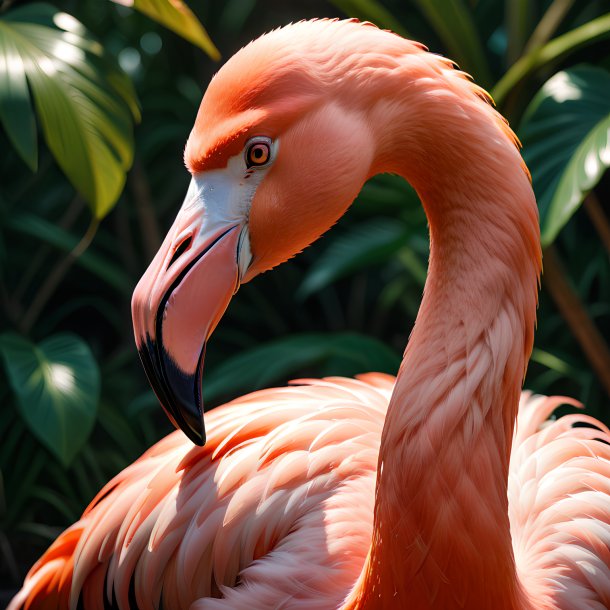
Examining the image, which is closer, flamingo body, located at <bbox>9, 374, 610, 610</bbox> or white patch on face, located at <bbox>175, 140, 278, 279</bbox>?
white patch on face, located at <bbox>175, 140, 278, 279</bbox>

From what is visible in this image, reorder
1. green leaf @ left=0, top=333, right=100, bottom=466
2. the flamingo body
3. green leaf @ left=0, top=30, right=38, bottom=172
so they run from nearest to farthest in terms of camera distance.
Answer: the flamingo body
green leaf @ left=0, top=30, right=38, bottom=172
green leaf @ left=0, top=333, right=100, bottom=466

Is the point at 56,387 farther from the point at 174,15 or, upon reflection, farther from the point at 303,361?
the point at 174,15

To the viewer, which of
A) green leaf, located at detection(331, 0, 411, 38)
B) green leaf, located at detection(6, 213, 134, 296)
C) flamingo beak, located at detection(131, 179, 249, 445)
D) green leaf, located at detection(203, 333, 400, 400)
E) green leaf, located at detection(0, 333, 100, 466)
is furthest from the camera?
green leaf, located at detection(6, 213, 134, 296)

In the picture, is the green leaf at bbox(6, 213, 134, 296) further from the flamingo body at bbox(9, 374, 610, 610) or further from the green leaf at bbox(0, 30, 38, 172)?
the flamingo body at bbox(9, 374, 610, 610)

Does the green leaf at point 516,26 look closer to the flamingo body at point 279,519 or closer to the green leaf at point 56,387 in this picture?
the flamingo body at point 279,519

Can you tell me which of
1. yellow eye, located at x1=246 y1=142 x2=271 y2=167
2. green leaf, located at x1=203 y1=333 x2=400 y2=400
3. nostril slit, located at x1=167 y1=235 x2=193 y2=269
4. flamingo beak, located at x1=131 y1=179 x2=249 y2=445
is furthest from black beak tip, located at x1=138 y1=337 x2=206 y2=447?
green leaf, located at x1=203 y1=333 x2=400 y2=400

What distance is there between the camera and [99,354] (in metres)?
3.88

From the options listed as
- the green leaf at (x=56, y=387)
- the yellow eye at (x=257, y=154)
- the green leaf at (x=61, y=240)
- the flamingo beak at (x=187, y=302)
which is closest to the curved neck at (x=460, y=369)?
the yellow eye at (x=257, y=154)

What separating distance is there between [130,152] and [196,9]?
1.65m

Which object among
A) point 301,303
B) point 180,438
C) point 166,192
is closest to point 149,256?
point 166,192

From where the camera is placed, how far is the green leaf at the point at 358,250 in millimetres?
2926

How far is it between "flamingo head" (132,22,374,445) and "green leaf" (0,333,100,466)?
1393 millimetres

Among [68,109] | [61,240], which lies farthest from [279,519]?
[61,240]

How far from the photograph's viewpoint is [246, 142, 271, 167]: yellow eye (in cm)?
119
